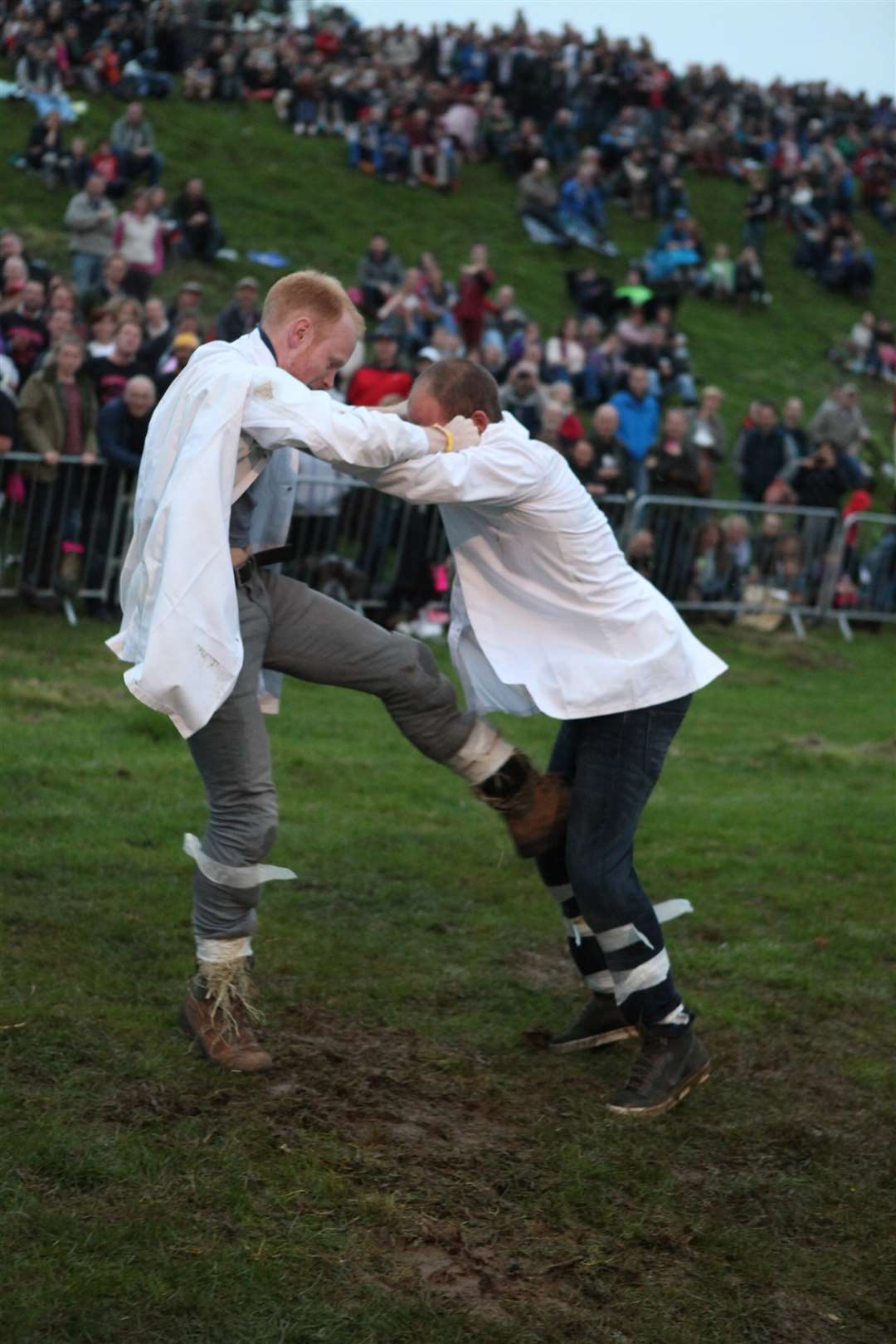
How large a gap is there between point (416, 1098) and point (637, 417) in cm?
1224

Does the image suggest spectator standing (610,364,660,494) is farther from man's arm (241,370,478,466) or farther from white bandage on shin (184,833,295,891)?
man's arm (241,370,478,466)

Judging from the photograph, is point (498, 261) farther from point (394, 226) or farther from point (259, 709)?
point (259, 709)

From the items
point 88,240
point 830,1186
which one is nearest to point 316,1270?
point 830,1186

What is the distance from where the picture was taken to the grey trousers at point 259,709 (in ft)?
16.3

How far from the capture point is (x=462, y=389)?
16.5 ft

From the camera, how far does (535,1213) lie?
14.3 feet

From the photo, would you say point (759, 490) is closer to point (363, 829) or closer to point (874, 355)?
point (363, 829)

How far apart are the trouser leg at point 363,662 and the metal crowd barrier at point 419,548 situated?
6796mm

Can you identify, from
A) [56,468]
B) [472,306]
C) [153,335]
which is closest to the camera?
[56,468]

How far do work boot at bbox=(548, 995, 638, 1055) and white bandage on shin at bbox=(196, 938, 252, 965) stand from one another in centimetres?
121

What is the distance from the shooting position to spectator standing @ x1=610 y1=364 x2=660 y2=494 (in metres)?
16.2

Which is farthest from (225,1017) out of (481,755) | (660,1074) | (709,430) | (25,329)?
(709,430)

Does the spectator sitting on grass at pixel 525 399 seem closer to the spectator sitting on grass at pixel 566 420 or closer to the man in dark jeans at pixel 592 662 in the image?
the spectator sitting on grass at pixel 566 420

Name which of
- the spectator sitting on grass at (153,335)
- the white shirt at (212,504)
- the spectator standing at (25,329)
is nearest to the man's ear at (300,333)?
the white shirt at (212,504)
